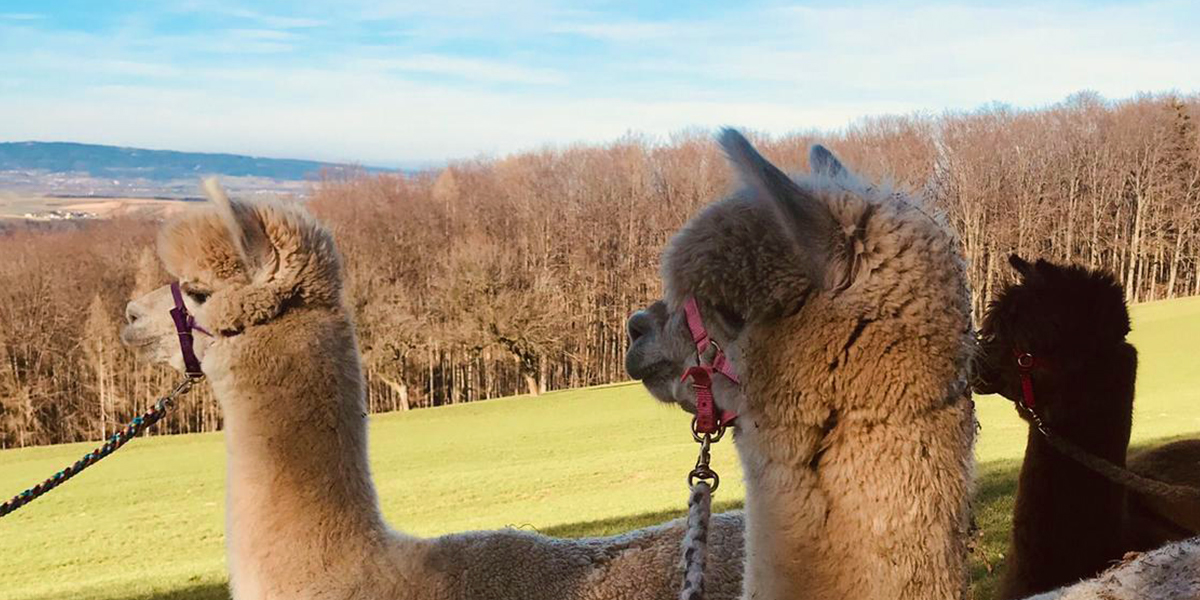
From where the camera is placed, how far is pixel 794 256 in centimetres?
173

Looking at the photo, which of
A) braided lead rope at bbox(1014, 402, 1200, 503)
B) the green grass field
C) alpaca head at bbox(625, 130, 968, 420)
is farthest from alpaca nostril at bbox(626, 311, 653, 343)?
the green grass field

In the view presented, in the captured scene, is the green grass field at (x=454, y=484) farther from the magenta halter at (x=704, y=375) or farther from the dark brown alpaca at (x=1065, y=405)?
the magenta halter at (x=704, y=375)

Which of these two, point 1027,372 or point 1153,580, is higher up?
point 1027,372

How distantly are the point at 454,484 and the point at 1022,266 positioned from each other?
1546 cm

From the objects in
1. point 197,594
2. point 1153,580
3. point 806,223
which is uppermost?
point 806,223

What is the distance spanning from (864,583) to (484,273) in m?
41.7

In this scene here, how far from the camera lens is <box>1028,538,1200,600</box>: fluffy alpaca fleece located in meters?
1.95

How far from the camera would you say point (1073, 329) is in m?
3.80

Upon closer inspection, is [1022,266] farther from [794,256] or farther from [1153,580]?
[794,256]

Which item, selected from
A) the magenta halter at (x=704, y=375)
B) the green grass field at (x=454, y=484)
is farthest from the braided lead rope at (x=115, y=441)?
the green grass field at (x=454, y=484)

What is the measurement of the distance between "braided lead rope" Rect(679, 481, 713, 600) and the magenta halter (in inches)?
4.7

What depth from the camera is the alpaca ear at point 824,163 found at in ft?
6.28

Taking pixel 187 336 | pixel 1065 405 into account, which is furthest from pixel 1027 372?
pixel 187 336

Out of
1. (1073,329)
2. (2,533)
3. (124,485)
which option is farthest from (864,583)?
(124,485)
